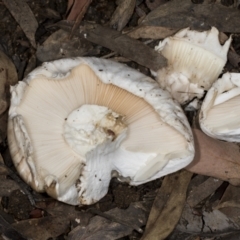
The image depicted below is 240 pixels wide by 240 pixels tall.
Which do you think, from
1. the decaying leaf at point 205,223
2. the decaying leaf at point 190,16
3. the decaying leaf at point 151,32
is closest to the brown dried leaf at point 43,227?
the decaying leaf at point 205,223

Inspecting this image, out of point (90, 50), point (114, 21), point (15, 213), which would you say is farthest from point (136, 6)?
point (15, 213)

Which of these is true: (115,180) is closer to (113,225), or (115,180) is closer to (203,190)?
(113,225)

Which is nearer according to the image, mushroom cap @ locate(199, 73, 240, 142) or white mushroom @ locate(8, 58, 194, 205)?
white mushroom @ locate(8, 58, 194, 205)

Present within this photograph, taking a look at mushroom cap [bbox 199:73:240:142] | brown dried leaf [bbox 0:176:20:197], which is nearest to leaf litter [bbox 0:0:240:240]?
brown dried leaf [bbox 0:176:20:197]

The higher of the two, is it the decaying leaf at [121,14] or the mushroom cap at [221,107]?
the decaying leaf at [121,14]

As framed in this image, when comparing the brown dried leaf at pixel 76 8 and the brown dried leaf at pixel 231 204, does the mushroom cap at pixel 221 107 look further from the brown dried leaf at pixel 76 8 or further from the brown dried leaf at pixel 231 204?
the brown dried leaf at pixel 76 8

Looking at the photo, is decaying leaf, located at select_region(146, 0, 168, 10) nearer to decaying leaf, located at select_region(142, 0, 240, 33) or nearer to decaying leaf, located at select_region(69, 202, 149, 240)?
decaying leaf, located at select_region(142, 0, 240, 33)
